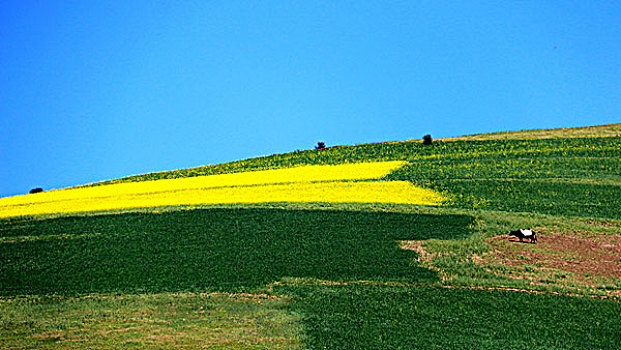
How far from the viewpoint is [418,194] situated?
124 ft

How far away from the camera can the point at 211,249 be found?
26.8m

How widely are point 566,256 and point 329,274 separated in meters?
11.6

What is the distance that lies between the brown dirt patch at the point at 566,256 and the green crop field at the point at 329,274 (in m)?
0.10

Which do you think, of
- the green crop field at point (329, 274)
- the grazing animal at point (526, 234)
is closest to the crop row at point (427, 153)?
the green crop field at point (329, 274)

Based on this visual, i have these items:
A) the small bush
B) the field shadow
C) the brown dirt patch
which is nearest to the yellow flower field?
the field shadow

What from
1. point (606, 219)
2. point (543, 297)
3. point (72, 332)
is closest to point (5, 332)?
point (72, 332)

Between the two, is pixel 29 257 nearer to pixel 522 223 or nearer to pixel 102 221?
pixel 102 221

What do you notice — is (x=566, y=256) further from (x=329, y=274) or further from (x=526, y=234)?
(x=329, y=274)

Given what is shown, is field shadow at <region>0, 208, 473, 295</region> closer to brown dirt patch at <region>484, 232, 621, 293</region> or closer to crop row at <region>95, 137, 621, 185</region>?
brown dirt patch at <region>484, 232, 621, 293</region>

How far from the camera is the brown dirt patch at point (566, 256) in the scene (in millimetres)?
23797

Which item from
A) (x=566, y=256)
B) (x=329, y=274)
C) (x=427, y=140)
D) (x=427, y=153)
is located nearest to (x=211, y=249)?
(x=329, y=274)

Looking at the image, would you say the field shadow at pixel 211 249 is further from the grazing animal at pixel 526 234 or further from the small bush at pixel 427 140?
the small bush at pixel 427 140

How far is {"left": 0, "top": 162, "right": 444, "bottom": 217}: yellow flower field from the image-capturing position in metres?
37.5

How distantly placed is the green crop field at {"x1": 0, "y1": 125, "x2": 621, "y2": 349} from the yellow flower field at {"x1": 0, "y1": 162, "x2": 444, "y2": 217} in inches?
106
